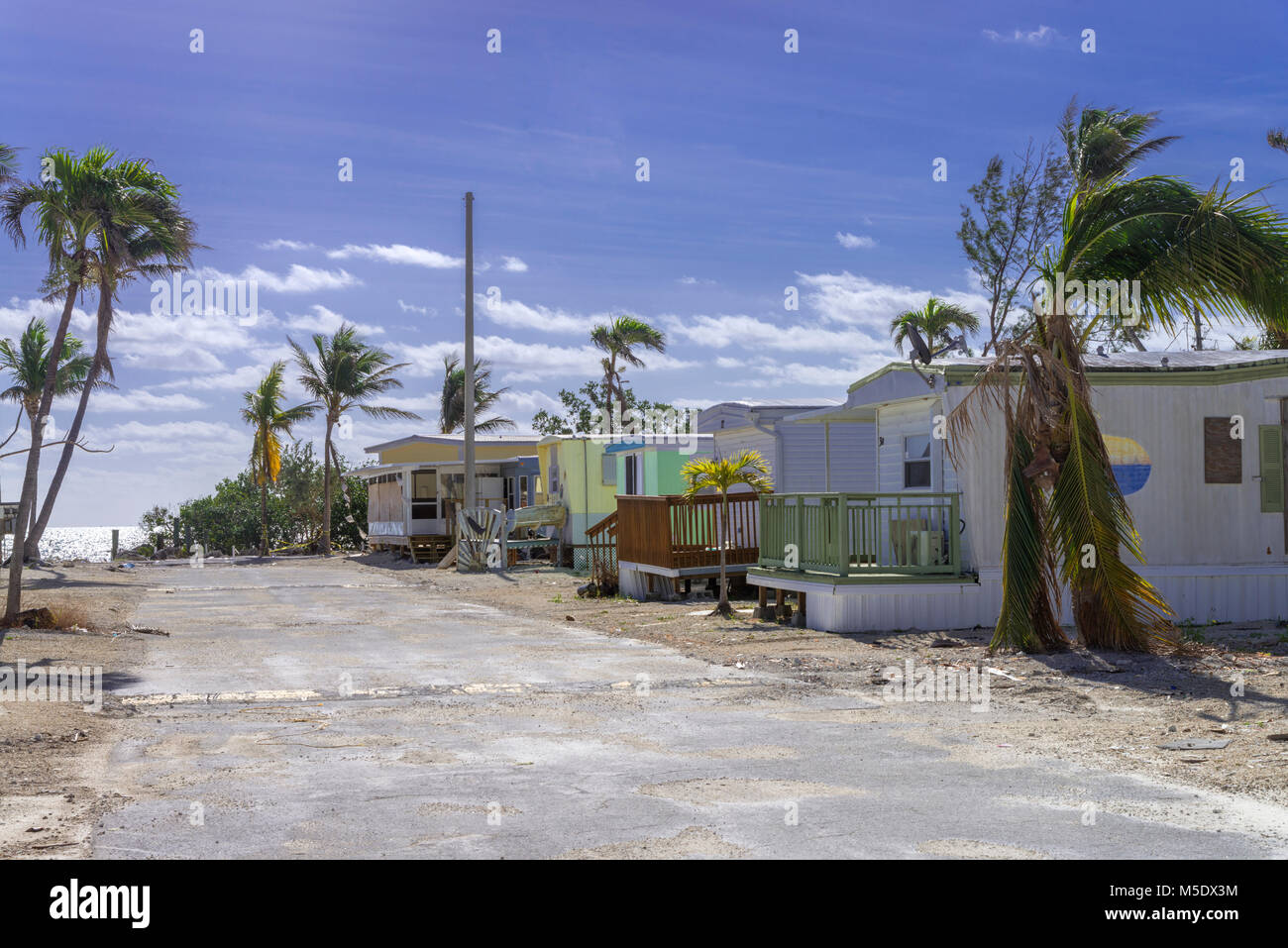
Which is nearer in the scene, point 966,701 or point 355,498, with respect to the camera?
point 966,701

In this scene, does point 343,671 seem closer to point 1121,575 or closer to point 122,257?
point 1121,575

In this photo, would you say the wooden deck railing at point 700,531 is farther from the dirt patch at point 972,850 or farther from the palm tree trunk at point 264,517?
the palm tree trunk at point 264,517

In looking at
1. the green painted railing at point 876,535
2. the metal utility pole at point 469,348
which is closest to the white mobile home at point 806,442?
the green painted railing at point 876,535

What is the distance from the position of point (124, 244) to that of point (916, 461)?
16.5 m

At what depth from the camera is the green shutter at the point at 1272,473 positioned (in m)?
14.8

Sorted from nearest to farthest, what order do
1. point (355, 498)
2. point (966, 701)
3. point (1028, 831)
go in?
point (1028, 831) → point (966, 701) → point (355, 498)

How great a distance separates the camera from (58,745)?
25.6ft

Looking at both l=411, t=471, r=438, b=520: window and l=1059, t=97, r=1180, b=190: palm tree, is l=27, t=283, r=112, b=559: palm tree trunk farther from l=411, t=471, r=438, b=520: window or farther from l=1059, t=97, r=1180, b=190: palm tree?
l=1059, t=97, r=1180, b=190: palm tree

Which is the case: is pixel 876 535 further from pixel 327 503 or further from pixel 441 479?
pixel 327 503

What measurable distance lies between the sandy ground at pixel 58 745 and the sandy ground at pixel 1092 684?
17.0ft

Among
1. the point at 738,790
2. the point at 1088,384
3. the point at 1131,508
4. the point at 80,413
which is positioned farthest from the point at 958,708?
the point at 80,413
